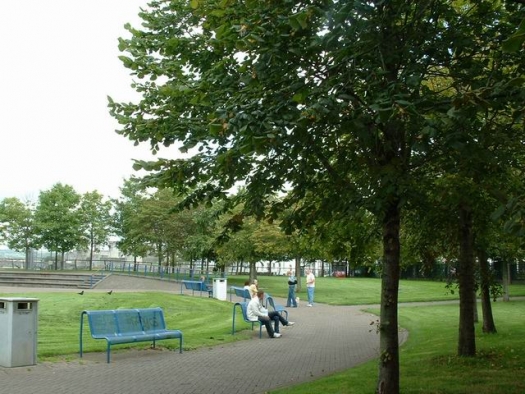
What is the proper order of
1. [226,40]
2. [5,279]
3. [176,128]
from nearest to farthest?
1. [226,40]
2. [176,128]
3. [5,279]

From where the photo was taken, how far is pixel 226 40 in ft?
20.0

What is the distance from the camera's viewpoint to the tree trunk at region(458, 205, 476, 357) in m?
10.5

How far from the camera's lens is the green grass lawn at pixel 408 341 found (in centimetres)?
833

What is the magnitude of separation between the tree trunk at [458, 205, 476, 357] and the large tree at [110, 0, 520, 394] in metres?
3.43

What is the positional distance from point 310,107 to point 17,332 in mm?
7120

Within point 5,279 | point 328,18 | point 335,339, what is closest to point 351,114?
point 328,18

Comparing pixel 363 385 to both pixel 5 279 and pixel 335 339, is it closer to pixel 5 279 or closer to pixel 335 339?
pixel 335 339

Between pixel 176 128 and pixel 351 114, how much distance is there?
2.73 metres

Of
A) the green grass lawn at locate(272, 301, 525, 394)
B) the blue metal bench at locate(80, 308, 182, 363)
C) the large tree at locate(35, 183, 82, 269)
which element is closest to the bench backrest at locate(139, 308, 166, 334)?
the blue metal bench at locate(80, 308, 182, 363)

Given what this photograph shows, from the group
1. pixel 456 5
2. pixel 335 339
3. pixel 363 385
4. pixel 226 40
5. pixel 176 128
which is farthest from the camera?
pixel 335 339

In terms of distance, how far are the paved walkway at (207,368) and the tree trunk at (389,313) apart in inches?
83.7

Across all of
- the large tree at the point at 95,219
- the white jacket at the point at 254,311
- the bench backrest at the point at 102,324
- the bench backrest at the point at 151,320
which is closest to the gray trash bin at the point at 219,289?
the white jacket at the point at 254,311

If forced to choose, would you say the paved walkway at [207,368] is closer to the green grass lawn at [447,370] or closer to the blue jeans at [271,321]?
the blue jeans at [271,321]

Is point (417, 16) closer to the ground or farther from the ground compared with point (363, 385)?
farther from the ground
